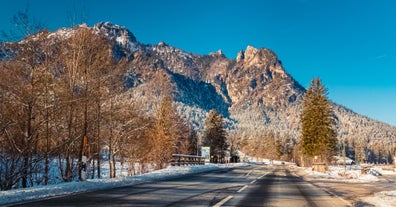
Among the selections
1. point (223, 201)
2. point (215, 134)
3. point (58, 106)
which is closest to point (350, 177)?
point (223, 201)

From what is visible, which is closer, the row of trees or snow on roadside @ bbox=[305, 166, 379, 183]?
the row of trees

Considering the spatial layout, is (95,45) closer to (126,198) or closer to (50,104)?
(50,104)

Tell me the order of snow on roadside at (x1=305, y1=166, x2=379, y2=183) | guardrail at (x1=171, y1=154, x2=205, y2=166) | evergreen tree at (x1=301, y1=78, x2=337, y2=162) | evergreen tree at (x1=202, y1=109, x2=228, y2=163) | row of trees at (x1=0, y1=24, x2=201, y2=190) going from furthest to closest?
evergreen tree at (x1=202, y1=109, x2=228, y2=163) → evergreen tree at (x1=301, y1=78, x2=337, y2=162) → guardrail at (x1=171, y1=154, x2=205, y2=166) → snow on roadside at (x1=305, y1=166, x2=379, y2=183) → row of trees at (x1=0, y1=24, x2=201, y2=190)

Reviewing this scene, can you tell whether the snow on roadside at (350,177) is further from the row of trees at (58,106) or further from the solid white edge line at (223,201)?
the solid white edge line at (223,201)

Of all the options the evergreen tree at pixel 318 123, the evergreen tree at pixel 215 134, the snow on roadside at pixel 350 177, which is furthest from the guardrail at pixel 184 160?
the evergreen tree at pixel 215 134

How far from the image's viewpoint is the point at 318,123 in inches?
2218

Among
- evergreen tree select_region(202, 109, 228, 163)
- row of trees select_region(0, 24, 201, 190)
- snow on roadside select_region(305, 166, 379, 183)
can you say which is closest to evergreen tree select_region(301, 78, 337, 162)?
snow on roadside select_region(305, 166, 379, 183)

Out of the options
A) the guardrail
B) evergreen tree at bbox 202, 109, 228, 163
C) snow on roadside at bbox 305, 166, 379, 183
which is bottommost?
snow on roadside at bbox 305, 166, 379, 183

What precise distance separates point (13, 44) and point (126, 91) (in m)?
9.07

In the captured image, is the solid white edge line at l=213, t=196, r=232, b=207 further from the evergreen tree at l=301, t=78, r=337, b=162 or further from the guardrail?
the evergreen tree at l=301, t=78, r=337, b=162

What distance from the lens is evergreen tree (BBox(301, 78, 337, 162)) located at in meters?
55.1

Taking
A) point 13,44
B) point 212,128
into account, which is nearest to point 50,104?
point 13,44

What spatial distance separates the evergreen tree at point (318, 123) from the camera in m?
55.1

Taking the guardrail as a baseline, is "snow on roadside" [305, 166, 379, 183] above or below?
below
